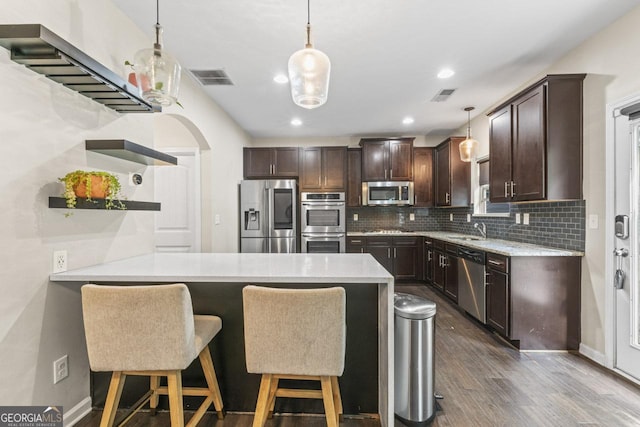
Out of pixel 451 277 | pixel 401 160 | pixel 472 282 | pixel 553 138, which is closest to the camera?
pixel 553 138

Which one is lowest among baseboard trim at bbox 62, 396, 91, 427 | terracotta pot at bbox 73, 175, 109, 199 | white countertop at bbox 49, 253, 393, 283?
baseboard trim at bbox 62, 396, 91, 427

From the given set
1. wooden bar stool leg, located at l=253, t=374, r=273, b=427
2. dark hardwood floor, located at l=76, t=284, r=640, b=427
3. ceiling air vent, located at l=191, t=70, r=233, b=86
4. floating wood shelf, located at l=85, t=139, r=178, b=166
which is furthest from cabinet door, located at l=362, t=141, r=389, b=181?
wooden bar stool leg, located at l=253, t=374, r=273, b=427

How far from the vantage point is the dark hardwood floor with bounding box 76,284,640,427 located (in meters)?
1.81

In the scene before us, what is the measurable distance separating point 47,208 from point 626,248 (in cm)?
380

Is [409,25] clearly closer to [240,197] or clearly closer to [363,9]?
[363,9]

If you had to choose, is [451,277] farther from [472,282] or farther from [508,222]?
[508,222]

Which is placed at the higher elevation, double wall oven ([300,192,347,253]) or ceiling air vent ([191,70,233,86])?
ceiling air vent ([191,70,233,86])

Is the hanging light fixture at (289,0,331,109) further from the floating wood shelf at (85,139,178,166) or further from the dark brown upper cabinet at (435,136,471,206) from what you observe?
the dark brown upper cabinet at (435,136,471,206)

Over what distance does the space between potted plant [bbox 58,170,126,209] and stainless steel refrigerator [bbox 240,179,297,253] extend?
2.98 metres

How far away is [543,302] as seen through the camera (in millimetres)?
2686

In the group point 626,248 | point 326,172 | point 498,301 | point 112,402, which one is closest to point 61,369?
point 112,402

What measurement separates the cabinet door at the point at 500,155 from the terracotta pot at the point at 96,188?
3.40 m

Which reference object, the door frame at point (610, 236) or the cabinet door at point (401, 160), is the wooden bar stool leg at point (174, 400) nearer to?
the door frame at point (610, 236)

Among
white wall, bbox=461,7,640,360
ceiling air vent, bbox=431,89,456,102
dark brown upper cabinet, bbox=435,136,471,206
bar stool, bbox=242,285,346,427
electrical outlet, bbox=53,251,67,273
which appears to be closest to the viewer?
bar stool, bbox=242,285,346,427
